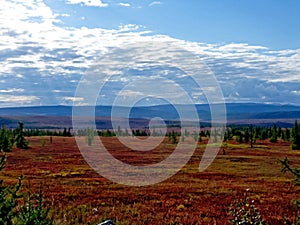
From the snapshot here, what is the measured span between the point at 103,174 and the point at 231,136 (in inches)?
3249

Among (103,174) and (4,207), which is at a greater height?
(4,207)

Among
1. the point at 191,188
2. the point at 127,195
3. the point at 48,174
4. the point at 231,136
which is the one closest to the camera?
the point at 127,195

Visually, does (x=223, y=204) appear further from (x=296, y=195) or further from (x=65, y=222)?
(x=65, y=222)

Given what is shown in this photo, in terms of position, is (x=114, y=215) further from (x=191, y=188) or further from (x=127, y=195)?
(x=191, y=188)

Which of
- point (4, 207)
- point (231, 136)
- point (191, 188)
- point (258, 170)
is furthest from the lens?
point (231, 136)

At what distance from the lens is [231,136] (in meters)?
120

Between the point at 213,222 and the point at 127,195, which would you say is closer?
the point at 213,222

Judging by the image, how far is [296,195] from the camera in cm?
2652

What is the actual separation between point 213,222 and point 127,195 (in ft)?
30.4

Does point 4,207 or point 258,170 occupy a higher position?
point 4,207

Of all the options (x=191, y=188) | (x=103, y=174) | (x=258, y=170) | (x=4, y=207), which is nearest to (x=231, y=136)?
(x=258, y=170)

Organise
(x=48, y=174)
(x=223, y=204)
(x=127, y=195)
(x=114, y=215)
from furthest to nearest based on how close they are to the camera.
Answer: (x=48, y=174)
(x=127, y=195)
(x=223, y=204)
(x=114, y=215)

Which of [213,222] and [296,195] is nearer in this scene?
[213,222]

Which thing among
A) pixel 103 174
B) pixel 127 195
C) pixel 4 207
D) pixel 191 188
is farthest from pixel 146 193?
pixel 4 207
